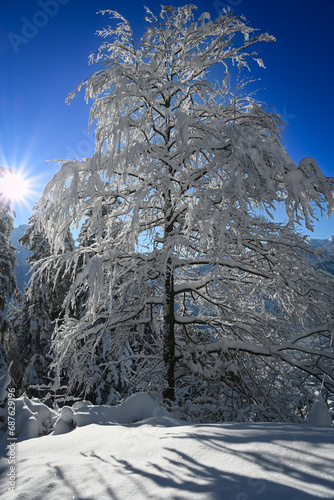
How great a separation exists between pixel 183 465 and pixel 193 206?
2.91m

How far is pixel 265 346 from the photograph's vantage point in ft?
17.1

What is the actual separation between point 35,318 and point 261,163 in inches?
555

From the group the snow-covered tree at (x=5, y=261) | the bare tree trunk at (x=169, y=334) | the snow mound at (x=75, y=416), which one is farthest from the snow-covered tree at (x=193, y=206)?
the snow-covered tree at (x=5, y=261)

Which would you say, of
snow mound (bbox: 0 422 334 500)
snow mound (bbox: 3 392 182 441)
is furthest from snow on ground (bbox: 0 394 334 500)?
snow mound (bbox: 3 392 182 441)

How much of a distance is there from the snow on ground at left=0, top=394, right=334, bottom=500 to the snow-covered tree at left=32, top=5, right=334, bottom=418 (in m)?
1.79

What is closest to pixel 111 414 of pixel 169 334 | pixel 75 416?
pixel 75 416

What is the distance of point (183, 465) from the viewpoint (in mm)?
1869

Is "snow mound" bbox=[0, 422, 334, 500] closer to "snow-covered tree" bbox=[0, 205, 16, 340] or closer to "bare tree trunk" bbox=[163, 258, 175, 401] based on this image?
"bare tree trunk" bbox=[163, 258, 175, 401]

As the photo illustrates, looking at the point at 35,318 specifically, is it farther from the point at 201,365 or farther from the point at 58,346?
the point at 201,365

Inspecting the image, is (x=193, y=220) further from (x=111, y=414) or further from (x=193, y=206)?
(x=111, y=414)

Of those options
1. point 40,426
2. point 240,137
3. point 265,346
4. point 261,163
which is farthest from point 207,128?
point 40,426

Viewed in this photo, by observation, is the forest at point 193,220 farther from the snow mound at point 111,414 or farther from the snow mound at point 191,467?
the snow mound at point 191,467

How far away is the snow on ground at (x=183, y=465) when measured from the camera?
150 cm

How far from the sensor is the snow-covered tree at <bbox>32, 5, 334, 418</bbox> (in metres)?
3.88
